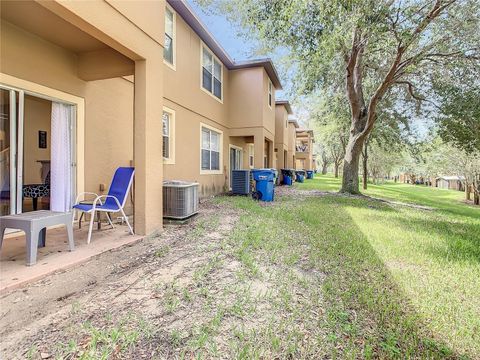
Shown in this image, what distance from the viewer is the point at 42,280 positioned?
291 centimetres

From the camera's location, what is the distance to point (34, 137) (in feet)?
22.0

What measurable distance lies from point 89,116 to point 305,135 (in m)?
32.8

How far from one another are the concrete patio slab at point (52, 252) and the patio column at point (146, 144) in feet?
1.28

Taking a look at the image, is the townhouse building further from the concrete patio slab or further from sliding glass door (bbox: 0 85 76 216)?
the concrete patio slab

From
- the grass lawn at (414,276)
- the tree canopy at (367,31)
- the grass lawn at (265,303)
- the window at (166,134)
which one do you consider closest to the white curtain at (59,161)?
the grass lawn at (265,303)

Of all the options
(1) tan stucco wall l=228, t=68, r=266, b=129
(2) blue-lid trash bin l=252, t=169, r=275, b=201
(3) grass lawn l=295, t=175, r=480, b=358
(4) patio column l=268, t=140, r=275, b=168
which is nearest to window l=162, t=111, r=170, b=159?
(2) blue-lid trash bin l=252, t=169, r=275, b=201

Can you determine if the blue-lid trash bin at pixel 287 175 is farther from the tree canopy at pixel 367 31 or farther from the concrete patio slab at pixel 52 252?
the concrete patio slab at pixel 52 252

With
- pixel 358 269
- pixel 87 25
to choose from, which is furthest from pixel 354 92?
pixel 87 25

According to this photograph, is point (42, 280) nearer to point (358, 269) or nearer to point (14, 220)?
point (14, 220)

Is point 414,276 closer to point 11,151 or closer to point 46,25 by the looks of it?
point 11,151

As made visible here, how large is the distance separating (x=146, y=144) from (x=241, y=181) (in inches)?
255

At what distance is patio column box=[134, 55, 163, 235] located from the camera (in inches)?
179

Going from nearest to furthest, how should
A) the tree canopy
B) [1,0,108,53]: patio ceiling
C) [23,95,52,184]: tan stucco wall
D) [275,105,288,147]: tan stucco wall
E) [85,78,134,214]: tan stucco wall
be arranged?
[1,0,108,53]: patio ceiling < [85,78,134,214]: tan stucco wall < the tree canopy < [23,95,52,184]: tan stucco wall < [275,105,288,147]: tan stucco wall

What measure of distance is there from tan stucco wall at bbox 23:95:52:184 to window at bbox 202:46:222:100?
5.21 metres
